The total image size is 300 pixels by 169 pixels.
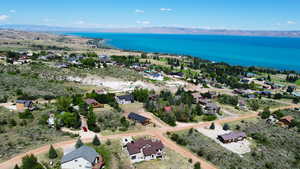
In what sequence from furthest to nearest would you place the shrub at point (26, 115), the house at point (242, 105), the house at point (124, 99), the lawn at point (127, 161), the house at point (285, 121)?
the house at point (242, 105)
the house at point (124, 99)
the house at point (285, 121)
the shrub at point (26, 115)
the lawn at point (127, 161)

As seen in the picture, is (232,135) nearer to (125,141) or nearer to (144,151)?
(144,151)

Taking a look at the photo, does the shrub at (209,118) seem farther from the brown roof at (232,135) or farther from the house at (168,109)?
the brown roof at (232,135)

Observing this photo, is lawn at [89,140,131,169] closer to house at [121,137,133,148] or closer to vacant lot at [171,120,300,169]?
house at [121,137,133,148]

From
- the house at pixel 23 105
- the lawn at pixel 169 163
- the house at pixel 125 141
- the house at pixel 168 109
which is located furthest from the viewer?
the house at pixel 168 109

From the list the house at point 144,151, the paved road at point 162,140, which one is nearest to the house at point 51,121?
the paved road at point 162,140

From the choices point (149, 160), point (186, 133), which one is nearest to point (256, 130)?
point (186, 133)

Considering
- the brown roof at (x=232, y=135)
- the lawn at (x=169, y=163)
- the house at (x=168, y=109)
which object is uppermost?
the house at (x=168, y=109)

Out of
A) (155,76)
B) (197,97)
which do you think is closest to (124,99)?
(197,97)
